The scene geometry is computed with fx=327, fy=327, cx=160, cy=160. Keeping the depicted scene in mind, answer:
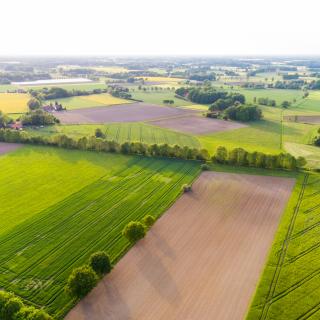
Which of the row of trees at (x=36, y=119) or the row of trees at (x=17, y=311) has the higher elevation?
the row of trees at (x=36, y=119)

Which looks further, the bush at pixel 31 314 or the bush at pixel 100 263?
the bush at pixel 100 263

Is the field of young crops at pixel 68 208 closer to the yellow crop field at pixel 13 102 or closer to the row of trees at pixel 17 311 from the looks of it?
the row of trees at pixel 17 311

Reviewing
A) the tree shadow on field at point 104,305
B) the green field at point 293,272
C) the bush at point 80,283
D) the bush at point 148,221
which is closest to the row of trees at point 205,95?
the green field at point 293,272

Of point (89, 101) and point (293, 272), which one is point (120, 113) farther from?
point (293, 272)

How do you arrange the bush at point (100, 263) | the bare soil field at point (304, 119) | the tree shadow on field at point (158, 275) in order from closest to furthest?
the tree shadow on field at point (158, 275) < the bush at point (100, 263) < the bare soil field at point (304, 119)

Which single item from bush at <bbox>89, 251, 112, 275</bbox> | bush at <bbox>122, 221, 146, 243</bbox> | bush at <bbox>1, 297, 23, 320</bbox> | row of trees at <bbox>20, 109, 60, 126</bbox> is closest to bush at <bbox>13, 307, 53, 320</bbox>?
bush at <bbox>1, 297, 23, 320</bbox>

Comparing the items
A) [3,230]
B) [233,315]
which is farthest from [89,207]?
[233,315]
